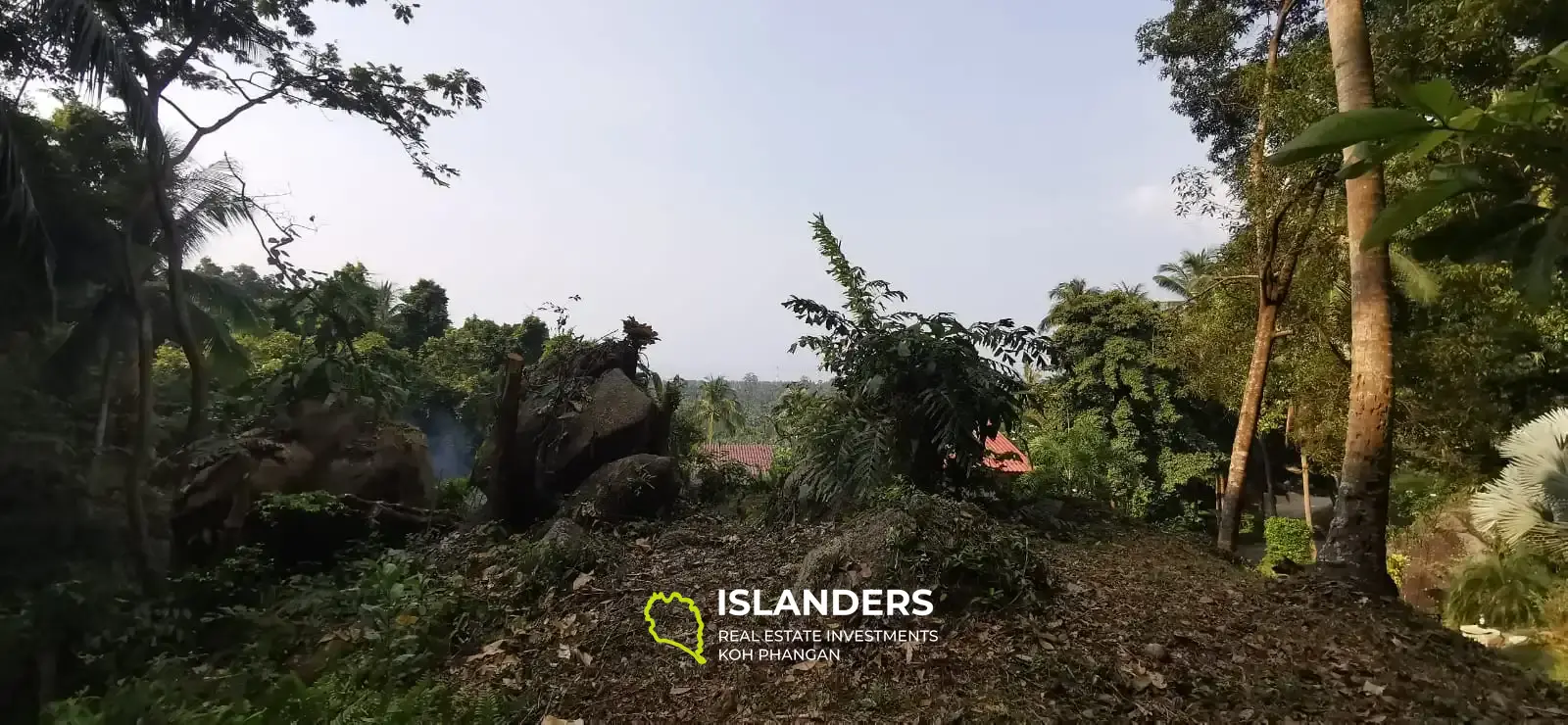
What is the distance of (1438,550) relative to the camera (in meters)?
7.70

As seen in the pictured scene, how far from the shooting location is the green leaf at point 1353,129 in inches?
18.1

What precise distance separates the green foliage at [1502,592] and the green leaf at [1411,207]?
6.82 meters

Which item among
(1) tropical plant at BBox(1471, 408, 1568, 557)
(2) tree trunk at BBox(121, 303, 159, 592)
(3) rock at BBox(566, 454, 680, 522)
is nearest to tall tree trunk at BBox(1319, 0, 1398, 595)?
(1) tropical plant at BBox(1471, 408, 1568, 557)

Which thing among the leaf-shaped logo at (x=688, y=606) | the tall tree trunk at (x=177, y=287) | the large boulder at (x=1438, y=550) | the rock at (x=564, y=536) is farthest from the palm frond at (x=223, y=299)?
the large boulder at (x=1438, y=550)

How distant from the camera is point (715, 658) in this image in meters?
2.97

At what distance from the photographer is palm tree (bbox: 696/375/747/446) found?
12758 millimetres

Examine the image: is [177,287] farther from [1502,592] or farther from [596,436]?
[1502,592]

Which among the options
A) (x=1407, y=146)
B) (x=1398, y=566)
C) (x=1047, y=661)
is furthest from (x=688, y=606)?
(x=1398, y=566)

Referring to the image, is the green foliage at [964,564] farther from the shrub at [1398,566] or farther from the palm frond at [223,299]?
the shrub at [1398,566]

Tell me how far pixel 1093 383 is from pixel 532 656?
45.2 feet

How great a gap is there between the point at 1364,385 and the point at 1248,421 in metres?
2.67

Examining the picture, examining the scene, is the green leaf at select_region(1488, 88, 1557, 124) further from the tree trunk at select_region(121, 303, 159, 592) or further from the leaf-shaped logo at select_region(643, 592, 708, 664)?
the tree trunk at select_region(121, 303, 159, 592)

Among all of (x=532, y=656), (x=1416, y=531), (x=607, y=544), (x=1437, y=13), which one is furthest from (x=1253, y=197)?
Answer: (x=532, y=656)

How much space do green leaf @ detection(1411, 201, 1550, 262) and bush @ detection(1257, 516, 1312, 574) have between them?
1406 centimetres
